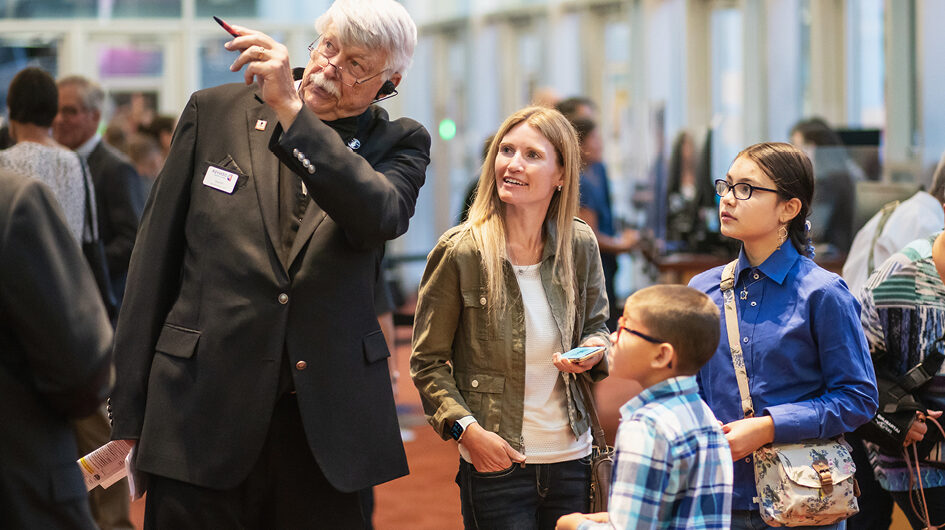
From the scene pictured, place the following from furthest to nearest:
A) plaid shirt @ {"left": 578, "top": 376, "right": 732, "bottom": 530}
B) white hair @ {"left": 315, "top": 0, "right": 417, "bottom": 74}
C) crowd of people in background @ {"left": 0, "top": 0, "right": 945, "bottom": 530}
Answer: white hair @ {"left": 315, "top": 0, "right": 417, "bottom": 74}
plaid shirt @ {"left": 578, "top": 376, "right": 732, "bottom": 530}
crowd of people in background @ {"left": 0, "top": 0, "right": 945, "bottom": 530}

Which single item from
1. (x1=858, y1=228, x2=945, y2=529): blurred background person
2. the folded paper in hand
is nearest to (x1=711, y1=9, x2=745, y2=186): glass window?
(x1=858, y1=228, x2=945, y2=529): blurred background person

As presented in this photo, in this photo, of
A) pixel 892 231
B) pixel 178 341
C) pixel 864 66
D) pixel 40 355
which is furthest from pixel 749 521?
pixel 864 66

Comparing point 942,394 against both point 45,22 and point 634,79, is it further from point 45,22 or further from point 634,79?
point 45,22

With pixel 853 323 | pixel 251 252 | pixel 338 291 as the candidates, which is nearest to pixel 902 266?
pixel 853 323

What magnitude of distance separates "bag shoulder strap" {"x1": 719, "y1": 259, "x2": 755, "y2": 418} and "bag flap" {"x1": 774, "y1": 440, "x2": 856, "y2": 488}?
0.12 meters

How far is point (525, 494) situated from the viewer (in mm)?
2395

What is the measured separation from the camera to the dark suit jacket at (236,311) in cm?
202

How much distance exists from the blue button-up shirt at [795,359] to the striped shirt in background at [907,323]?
0.51 metres

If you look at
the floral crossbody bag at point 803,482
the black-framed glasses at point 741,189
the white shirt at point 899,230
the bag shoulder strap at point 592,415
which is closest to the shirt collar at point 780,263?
the black-framed glasses at point 741,189

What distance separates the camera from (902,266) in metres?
2.88

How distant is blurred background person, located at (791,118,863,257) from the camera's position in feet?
18.6

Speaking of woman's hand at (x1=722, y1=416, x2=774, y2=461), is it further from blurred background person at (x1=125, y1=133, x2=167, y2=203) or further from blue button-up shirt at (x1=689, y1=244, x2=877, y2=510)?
blurred background person at (x1=125, y1=133, x2=167, y2=203)

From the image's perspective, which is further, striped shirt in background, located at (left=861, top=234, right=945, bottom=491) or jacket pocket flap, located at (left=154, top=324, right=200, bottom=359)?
striped shirt in background, located at (left=861, top=234, right=945, bottom=491)

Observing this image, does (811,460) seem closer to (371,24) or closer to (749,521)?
(749,521)
